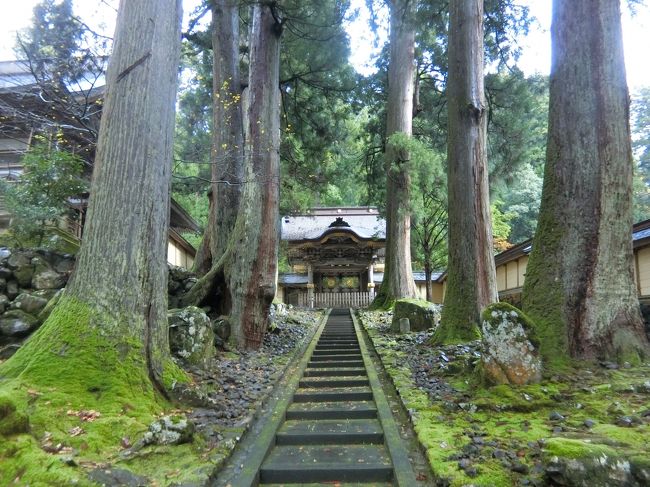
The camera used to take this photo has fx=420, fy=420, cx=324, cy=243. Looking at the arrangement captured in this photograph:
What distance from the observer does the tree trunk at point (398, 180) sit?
12.4 meters

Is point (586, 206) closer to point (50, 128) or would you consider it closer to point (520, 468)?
point (520, 468)

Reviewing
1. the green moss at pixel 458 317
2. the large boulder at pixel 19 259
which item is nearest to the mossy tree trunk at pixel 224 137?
the large boulder at pixel 19 259

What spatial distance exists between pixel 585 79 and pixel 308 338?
6960 millimetres

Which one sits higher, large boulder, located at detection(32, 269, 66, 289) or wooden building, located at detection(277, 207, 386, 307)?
wooden building, located at detection(277, 207, 386, 307)

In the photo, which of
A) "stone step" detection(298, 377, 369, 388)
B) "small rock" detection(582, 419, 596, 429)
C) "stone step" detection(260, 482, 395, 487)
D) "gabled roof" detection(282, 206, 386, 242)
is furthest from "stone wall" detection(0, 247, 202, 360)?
"gabled roof" detection(282, 206, 386, 242)

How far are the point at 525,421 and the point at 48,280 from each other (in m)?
6.22

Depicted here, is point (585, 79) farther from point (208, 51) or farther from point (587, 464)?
point (208, 51)

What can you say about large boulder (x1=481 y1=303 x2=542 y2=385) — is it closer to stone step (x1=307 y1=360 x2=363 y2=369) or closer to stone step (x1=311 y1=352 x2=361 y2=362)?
stone step (x1=307 y1=360 x2=363 y2=369)

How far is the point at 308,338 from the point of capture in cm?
935

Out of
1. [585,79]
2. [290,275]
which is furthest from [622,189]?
[290,275]

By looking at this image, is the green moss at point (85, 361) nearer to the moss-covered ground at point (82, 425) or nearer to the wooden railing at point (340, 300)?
the moss-covered ground at point (82, 425)

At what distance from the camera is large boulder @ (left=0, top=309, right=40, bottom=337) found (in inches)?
203

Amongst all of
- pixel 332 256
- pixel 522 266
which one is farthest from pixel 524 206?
Answer: pixel 522 266

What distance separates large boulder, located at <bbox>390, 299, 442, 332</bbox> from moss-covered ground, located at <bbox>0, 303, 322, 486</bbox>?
219 inches
